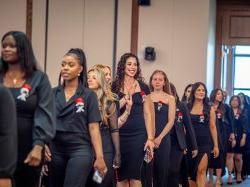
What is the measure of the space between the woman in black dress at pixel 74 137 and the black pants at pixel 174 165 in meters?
2.85

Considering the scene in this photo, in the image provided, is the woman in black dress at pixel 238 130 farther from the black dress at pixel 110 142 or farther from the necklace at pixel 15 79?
the necklace at pixel 15 79

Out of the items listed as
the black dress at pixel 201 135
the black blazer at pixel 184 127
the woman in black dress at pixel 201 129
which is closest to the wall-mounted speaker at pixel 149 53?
the woman in black dress at pixel 201 129

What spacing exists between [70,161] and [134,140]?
196cm

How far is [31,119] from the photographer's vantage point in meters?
4.04

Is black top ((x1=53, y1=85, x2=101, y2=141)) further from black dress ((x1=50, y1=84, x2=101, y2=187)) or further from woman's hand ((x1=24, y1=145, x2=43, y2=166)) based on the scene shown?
woman's hand ((x1=24, y1=145, x2=43, y2=166))

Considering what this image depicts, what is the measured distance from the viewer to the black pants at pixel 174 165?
7.64 metres

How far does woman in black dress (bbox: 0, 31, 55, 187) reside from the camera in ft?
13.0

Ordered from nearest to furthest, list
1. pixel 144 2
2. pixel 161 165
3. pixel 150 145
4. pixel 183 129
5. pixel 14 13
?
pixel 150 145 → pixel 161 165 → pixel 183 129 → pixel 144 2 → pixel 14 13

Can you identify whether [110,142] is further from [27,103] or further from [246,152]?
[246,152]

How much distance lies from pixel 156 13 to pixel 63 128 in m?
7.15

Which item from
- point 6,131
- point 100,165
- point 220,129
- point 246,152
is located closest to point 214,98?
point 220,129

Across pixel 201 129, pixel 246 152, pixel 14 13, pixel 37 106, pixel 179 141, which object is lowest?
pixel 246 152

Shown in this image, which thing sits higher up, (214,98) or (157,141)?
(214,98)

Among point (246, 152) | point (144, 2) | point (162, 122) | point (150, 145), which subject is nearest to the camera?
point (150, 145)
